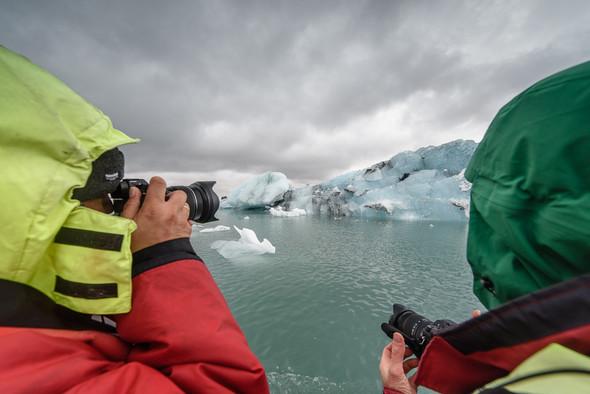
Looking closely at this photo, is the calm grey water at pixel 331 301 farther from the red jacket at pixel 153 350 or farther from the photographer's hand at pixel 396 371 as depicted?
the red jacket at pixel 153 350

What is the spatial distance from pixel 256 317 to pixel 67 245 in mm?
3888

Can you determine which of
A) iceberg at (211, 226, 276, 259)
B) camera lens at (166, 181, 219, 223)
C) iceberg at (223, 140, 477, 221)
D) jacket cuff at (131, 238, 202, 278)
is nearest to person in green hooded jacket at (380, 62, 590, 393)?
jacket cuff at (131, 238, 202, 278)

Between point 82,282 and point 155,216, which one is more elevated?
point 155,216

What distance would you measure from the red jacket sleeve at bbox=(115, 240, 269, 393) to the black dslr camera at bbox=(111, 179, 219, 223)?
355mm

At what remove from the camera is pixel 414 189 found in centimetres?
2002

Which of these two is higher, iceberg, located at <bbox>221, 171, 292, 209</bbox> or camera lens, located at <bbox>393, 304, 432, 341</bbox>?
iceberg, located at <bbox>221, 171, 292, 209</bbox>

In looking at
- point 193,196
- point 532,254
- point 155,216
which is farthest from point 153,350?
point 532,254

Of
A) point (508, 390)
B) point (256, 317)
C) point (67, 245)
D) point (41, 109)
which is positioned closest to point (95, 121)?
point (41, 109)

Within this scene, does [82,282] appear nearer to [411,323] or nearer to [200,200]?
[200,200]

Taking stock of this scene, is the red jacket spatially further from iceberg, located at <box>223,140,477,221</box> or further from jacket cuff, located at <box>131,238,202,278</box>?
iceberg, located at <box>223,140,477,221</box>

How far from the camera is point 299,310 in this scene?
3.99 metres

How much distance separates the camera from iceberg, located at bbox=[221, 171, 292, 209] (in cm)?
2936

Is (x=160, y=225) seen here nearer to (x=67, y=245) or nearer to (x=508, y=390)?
(x=67, y=245)

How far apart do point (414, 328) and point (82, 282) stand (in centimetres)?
125
